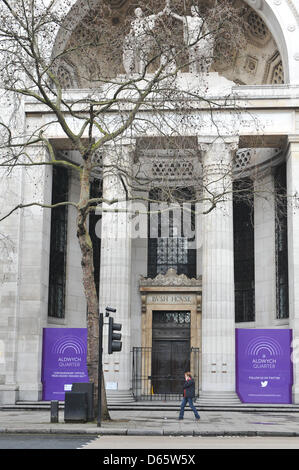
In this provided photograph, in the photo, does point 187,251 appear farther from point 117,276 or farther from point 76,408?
point 76,408

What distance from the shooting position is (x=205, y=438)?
1538 centimetres

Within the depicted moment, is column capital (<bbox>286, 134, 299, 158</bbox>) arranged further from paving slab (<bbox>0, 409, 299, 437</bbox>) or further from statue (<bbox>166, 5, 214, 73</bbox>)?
paving slab (<bbox>0, 409, 299, 437</bbox>)

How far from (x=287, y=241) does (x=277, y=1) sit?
31.1 ft

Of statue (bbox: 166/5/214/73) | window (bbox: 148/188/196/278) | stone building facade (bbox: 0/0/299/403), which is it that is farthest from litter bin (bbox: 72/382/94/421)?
window (bbox: 148/188/196/278)

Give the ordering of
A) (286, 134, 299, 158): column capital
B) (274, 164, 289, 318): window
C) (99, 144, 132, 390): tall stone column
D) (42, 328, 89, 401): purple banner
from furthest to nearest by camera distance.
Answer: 1. (274, 164, 289, 318): window
2. (286, 134, 299, 158): column capital
3. (42, 328, 89, 401): purple banner
4. (99, 144, 132, 390): tall stone column

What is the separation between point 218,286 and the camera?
26078mm

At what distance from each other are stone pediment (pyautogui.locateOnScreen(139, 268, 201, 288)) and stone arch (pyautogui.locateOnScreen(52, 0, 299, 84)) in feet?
30.2

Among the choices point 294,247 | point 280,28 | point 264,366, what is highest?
point 280,28

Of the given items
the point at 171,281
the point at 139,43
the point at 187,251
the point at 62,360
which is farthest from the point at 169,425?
the point at 187,251

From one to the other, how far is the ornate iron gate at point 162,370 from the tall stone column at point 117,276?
3036 millimetres

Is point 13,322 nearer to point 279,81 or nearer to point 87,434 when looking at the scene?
point 87,434

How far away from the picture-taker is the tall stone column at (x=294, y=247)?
2578cm

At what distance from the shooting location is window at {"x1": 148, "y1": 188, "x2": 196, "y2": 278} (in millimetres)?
32000

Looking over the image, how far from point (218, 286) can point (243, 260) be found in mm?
5377
